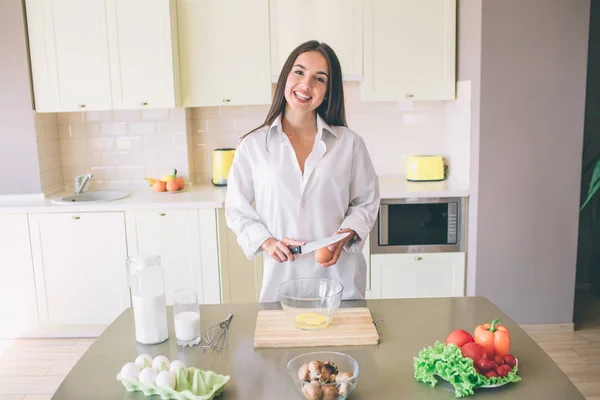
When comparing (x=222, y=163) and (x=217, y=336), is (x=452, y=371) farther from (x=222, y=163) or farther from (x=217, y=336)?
(x=222, y=163)

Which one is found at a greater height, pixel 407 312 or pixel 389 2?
pixel 389 2

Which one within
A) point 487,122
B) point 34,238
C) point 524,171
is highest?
point 487,122

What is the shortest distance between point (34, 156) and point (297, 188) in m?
2.46

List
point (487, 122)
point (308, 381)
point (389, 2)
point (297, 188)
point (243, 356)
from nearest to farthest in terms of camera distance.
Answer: point (308, 381) < point (243, 356) < point (297, 188) < point (487, 122) < point (389, 2)

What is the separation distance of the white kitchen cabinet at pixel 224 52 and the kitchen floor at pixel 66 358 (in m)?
1.79

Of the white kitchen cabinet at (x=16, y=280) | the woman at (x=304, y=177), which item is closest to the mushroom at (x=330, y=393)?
the woman at (x=304, y=177)

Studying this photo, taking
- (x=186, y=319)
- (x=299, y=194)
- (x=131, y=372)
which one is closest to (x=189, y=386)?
(x=131, y=372)

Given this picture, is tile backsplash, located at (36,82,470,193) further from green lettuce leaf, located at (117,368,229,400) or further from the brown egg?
green lettuce leaf, located at (117,368,229,400)

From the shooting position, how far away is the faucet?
12.6 ft

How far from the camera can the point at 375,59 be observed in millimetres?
3771

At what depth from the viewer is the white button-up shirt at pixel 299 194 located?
2.10 m

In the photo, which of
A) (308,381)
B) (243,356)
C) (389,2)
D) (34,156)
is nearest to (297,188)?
(243,356)

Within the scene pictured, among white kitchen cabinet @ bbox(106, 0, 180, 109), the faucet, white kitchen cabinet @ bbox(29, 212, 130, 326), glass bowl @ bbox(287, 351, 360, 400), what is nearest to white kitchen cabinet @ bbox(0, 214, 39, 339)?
white kitchen cabinet @ bbox(29, 212, 130, 326)

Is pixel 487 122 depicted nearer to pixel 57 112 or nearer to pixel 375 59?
pixel 375 59
